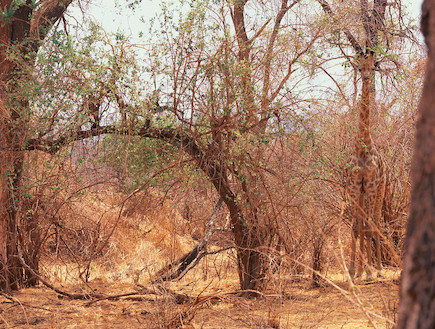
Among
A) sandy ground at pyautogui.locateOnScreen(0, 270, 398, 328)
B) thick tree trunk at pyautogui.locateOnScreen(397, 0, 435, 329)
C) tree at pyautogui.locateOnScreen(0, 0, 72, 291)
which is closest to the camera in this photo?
thick tree trunk at pyautogui.locateOnScreen(397, 0, 435, 329)

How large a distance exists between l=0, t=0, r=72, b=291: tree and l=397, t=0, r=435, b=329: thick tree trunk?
486 centimetres

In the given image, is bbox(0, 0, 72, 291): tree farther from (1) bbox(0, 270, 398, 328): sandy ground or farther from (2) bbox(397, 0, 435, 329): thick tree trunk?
(2) bbox(397, 0, 435, 329): thick tree trunk

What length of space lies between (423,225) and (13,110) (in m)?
6.04

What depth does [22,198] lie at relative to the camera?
6.68 meters

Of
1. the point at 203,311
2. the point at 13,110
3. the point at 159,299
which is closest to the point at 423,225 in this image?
the point at 159,299

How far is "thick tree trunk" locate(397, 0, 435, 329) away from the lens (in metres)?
1.38

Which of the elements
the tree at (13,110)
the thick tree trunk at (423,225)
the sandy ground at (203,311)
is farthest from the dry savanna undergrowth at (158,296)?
the thick tree trunk at (423,225)

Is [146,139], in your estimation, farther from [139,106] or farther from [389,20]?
[389,20]

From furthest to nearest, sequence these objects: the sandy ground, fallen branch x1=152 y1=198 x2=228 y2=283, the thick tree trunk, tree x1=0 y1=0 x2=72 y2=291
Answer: fallen branch x1=152 y1=198 x2=228 y2=283
tree x1=0 y1=0 x2=72 y2=291
the sandy ground
the thick tree trunk

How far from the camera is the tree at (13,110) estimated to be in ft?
18.9

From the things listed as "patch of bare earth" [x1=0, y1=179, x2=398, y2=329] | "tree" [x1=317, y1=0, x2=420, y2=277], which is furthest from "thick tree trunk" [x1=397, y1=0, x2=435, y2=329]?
"tree" [x1=317, y1=0, x2=420, y2=277]

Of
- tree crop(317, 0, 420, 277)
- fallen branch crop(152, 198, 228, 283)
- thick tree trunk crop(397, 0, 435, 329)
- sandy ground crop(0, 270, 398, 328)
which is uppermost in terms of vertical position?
tree crop(317, 0, 420, 277)

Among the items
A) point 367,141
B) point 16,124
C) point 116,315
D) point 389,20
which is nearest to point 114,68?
point 16,124

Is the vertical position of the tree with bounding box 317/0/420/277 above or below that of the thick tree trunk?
above
